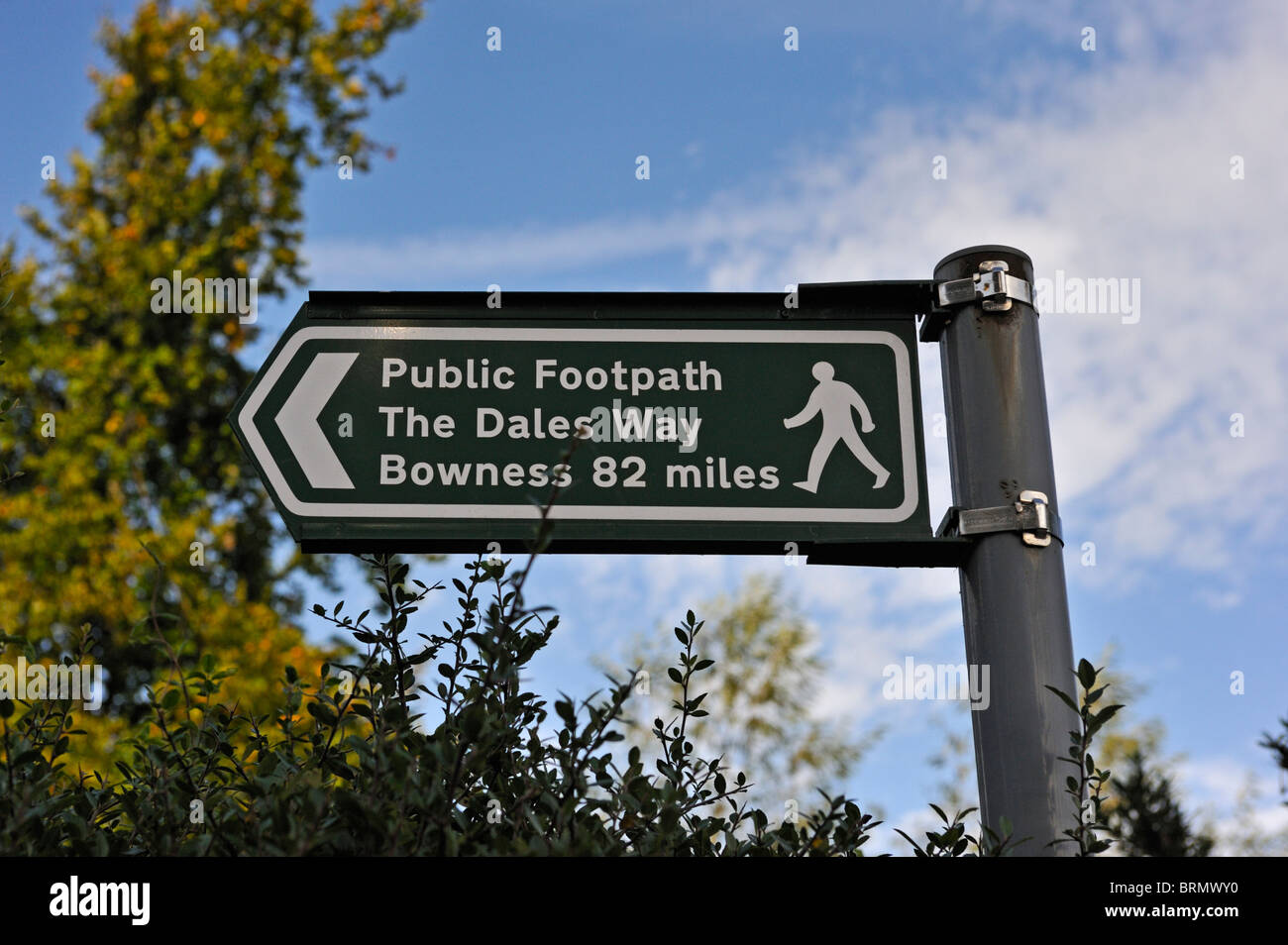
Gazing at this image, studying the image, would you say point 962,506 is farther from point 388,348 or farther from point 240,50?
point 240,50

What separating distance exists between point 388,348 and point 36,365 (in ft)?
39.1

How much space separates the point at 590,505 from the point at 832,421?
53 centimetres

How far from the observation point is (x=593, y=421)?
2.28 m

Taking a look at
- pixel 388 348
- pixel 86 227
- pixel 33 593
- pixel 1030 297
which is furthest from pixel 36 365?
pixel 1030 297

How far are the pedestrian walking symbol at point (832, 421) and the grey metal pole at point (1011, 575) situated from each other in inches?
6.4

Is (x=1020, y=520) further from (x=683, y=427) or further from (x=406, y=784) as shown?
(x=406, y=784)

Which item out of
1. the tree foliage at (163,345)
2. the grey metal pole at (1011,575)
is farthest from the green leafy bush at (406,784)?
the tree foliage at (163,345)

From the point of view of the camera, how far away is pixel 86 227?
13.1m

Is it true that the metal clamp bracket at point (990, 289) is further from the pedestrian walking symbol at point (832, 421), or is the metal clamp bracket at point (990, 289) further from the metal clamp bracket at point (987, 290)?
the pedestrian walking symbol at point (832, 421)

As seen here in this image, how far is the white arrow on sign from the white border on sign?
46 mm

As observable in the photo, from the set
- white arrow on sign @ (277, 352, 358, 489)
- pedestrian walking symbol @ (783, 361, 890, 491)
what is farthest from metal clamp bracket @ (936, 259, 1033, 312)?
white arrow on sign @ (277, 352, 358, 489)

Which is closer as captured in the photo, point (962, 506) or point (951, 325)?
point (962, 506)

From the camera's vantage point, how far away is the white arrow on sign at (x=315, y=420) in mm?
2217

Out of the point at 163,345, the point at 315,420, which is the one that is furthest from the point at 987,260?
the point at 163,345
